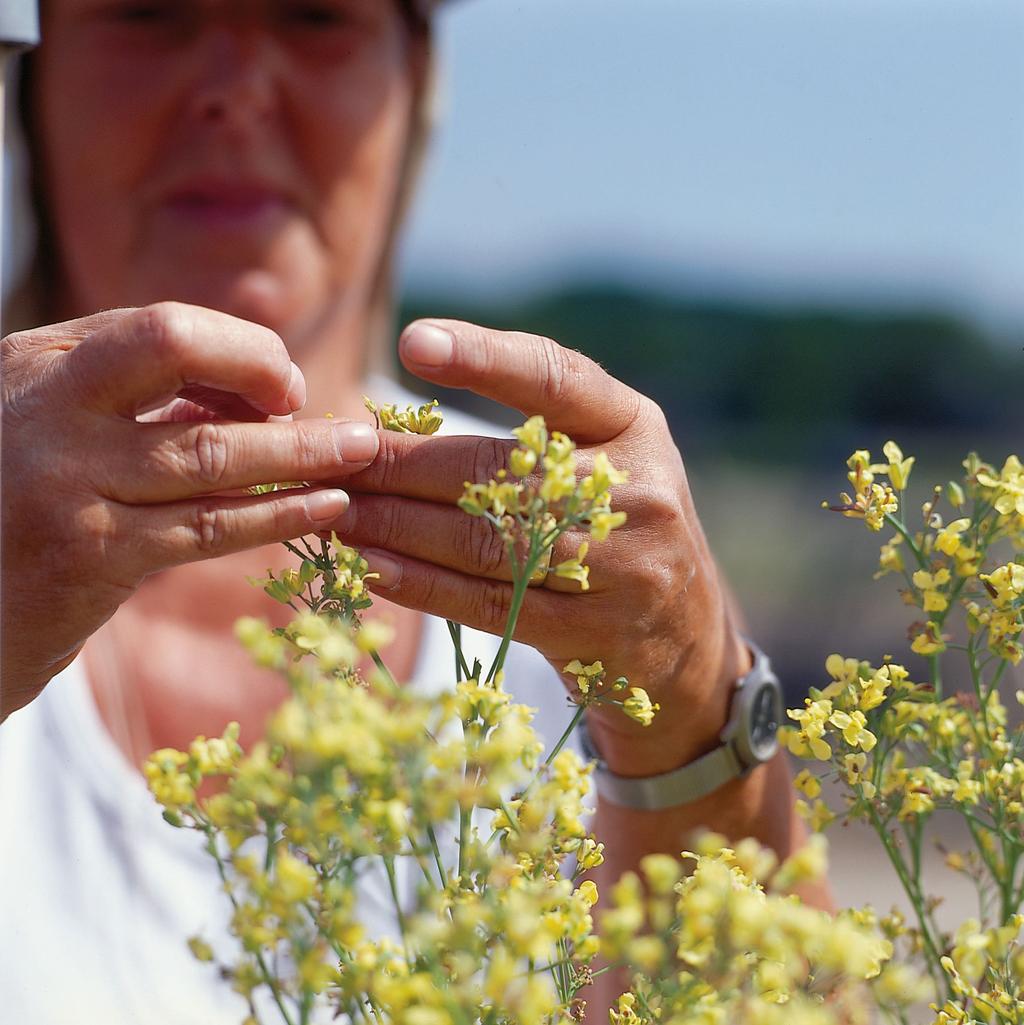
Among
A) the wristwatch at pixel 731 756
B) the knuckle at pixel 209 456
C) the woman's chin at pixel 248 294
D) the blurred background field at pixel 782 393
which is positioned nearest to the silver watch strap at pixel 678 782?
the wristwatch at pixel 731 756

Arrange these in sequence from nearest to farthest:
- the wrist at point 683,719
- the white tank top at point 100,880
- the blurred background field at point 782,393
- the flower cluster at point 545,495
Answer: the flower cluster at point 545,495 → the wrist at point 683,719 → the white tank top at point 100,880 → the blurred background field at point 782,393

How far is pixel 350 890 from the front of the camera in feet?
1.09

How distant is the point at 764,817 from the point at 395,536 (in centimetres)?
41

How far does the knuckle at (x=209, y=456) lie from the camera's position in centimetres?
55

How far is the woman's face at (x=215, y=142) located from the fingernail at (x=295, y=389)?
948 mm

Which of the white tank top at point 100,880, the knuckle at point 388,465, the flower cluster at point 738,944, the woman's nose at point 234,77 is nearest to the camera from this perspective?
the flower cluster at point 738,944

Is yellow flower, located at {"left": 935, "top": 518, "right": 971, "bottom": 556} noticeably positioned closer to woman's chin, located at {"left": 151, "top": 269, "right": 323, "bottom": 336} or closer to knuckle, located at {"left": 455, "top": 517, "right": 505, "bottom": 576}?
knuckle, located at {"left": 455, "top": 517, "right": 505, "bottom": 576}

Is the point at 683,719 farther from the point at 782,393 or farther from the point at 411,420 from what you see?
the point at 782,393

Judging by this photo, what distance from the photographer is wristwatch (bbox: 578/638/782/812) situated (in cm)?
81

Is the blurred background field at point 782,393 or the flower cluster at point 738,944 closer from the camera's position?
the flower cluster at point 738,944

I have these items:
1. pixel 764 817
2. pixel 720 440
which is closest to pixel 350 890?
pixel 764 817

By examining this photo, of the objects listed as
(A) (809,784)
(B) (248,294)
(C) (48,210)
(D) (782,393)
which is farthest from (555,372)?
(D) (782,393)

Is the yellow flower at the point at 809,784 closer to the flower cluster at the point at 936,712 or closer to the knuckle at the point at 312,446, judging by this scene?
the flower cluster at the point at 936,712

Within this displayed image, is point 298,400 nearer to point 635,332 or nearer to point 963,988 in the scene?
point 963,988
